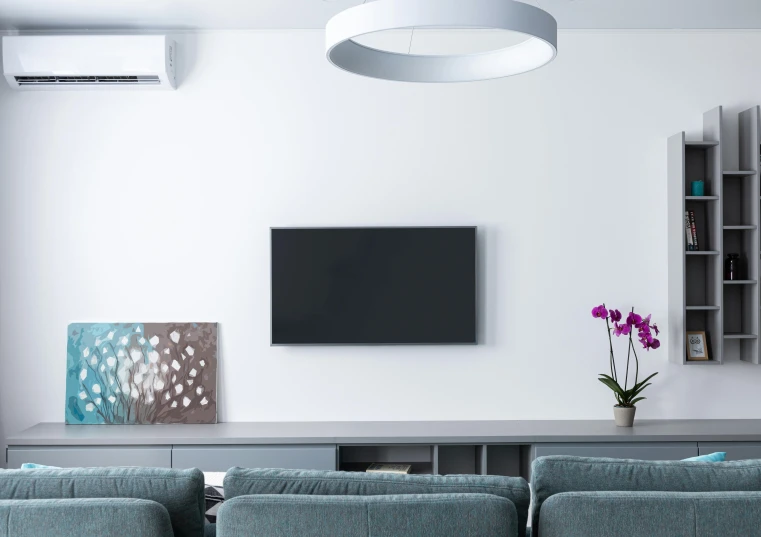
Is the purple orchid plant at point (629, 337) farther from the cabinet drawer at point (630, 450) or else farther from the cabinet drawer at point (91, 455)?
the cabinet drawer at point (91, 455)

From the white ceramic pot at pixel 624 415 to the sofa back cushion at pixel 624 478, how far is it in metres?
1.96

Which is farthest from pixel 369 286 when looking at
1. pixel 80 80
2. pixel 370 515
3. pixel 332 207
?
pixel 370 515

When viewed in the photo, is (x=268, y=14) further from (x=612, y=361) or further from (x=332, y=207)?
(x=612, y=361)

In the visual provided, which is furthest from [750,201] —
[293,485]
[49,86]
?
[49,86]

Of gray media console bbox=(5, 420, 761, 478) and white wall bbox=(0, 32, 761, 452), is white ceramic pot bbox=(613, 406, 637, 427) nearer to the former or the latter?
gray media console bbox=(5, 420, 761, 478)

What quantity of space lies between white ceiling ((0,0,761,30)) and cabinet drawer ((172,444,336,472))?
230 cm

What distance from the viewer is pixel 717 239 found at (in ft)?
12.6

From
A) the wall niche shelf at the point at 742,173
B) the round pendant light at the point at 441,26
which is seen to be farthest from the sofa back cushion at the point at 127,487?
the wall niche shelf at the point at 742,173

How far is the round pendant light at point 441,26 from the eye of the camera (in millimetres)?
1749

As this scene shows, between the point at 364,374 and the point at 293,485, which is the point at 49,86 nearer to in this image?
the point at 364,374

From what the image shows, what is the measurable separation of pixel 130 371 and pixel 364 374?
1321mm

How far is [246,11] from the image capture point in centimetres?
375

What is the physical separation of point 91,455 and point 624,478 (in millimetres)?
2761

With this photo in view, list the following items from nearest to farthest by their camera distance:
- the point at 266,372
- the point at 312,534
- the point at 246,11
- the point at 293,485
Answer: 1. the point at 312,534
2. the point at 293,485
3. the point at 246,11
4. the point at 266,372
